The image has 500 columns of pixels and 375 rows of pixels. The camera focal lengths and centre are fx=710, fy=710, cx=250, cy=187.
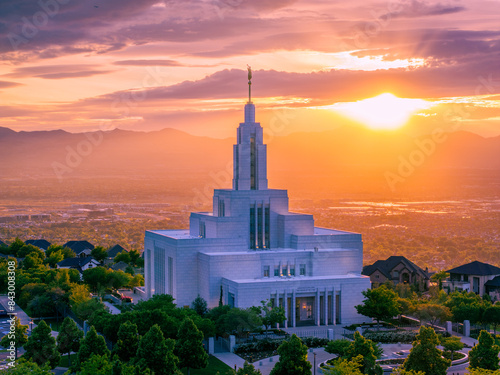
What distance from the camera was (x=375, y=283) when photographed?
81.1 meters

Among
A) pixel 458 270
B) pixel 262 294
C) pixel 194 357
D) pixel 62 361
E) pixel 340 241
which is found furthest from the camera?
pixel 458 270

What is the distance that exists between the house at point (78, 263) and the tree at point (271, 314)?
42.2 m

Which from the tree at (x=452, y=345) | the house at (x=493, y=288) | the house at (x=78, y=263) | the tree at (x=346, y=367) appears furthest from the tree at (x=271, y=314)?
the house at (x=78, y=263)

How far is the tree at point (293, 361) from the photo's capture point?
43.0m

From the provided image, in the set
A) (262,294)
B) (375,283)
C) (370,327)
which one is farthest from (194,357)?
(375,283)

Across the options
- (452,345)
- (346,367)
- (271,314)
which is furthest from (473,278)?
(346,367)

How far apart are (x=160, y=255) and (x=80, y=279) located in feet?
51.3

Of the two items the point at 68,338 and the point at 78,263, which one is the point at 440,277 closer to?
the point at 68,338

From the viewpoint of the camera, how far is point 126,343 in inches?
1881

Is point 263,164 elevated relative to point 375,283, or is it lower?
elevated

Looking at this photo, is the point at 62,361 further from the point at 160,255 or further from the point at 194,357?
the point at 160,255

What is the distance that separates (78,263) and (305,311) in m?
43.2

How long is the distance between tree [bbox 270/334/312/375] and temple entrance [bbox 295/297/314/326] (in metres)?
21.1

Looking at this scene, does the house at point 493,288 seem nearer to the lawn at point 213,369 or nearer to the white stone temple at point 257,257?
the white stone temple at point 257,257
